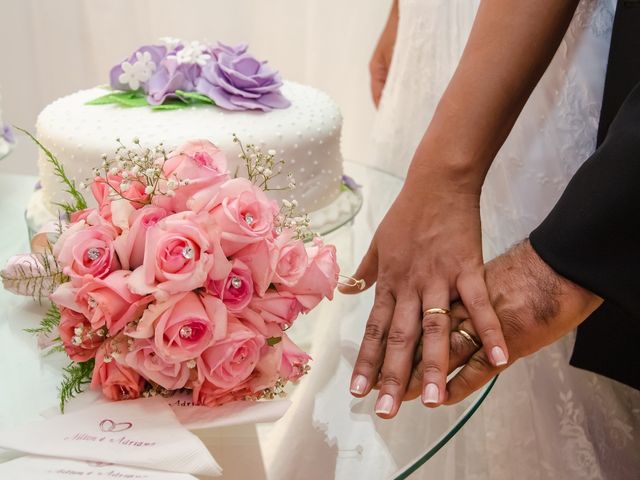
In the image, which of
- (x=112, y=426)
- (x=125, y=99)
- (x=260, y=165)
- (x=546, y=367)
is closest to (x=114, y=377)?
(x=112, y=426)

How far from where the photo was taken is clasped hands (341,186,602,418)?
2.25 feet

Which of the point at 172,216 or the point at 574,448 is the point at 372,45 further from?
the point at 172,216

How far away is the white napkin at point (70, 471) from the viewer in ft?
1.79

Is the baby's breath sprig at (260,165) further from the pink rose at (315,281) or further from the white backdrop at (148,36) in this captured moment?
the white backdrop at (148,36)

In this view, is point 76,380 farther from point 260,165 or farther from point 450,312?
point 450,312

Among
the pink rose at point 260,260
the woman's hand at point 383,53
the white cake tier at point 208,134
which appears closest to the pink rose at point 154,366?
the pink rose at point 260,260

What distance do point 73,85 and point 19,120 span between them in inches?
8.1

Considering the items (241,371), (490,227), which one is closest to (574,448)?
(490,227)

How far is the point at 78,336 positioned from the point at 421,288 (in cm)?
36

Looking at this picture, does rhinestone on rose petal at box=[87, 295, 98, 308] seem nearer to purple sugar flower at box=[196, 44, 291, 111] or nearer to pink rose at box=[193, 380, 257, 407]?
pink rose at box=[193, 380, 257, 407]

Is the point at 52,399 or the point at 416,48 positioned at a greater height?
the point at 416,48

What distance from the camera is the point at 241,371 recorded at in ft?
2.00

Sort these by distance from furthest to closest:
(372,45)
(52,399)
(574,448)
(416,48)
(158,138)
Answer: (372,45) < (416,48) < (574,448) < (158,138) < (52,399)

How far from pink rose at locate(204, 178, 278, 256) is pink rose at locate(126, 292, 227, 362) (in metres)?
0.05
